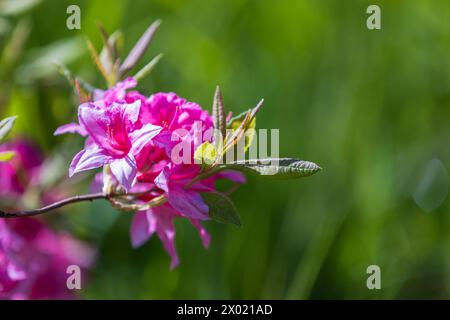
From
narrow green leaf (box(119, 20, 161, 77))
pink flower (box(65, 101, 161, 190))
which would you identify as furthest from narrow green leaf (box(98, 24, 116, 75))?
pink flower (box(65, 101, 161, 190))

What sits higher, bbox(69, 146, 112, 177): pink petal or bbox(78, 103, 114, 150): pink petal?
bbox(78, 103, 114, 150): pink petal

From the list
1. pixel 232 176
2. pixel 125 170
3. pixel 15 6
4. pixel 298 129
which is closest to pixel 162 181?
pixel 125 170

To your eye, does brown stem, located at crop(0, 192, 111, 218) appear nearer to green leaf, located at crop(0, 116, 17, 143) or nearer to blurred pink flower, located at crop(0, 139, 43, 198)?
green leaf, located at crop(0, 116, 17, 143)

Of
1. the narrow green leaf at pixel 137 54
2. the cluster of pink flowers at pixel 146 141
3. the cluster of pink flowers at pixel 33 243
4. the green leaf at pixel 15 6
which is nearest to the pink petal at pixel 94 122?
the cluster of pink flowers at pixel 146 141

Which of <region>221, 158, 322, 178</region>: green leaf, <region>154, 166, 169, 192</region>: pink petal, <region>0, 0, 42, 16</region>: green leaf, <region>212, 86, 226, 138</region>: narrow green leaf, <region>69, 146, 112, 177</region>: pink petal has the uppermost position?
<region>0, 0, 42, 16</region>: green leaf

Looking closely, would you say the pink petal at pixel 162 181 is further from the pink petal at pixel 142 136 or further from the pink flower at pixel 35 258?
the pink flower at pixel 35 258

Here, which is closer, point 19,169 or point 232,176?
point 232,176

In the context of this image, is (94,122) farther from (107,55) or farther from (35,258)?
(35,258)
